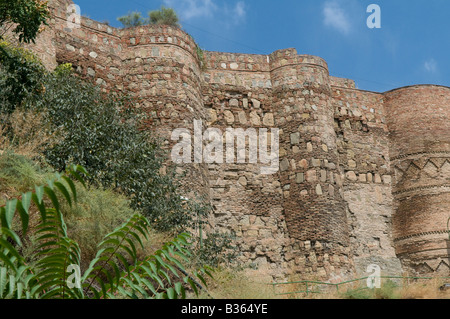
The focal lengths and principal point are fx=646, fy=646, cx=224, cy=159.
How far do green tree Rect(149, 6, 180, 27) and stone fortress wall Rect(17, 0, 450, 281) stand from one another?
1.17 m

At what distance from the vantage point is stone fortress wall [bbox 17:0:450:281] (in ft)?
58.3

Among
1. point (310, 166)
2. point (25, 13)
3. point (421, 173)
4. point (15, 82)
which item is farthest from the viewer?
point (421, 173)

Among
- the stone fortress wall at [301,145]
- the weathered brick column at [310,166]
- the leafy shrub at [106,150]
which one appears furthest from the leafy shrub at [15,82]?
the weathered brick column at [310,166]

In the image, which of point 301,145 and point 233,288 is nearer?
point 233,288

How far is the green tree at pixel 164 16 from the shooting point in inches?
782

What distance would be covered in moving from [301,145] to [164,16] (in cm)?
583

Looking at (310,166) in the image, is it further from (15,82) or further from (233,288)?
(15,82)

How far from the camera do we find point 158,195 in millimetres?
14359

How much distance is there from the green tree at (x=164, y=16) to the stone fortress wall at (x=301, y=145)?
1.17 m

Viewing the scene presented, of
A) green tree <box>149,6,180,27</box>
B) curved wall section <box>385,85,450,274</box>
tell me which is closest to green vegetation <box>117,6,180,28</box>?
green tree <box>149,6,180,27</box>

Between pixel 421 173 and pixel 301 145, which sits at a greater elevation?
pixel 301 145

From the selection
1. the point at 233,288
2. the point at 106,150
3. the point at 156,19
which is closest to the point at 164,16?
the point at 156,19

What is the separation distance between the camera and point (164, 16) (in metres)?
20.0
